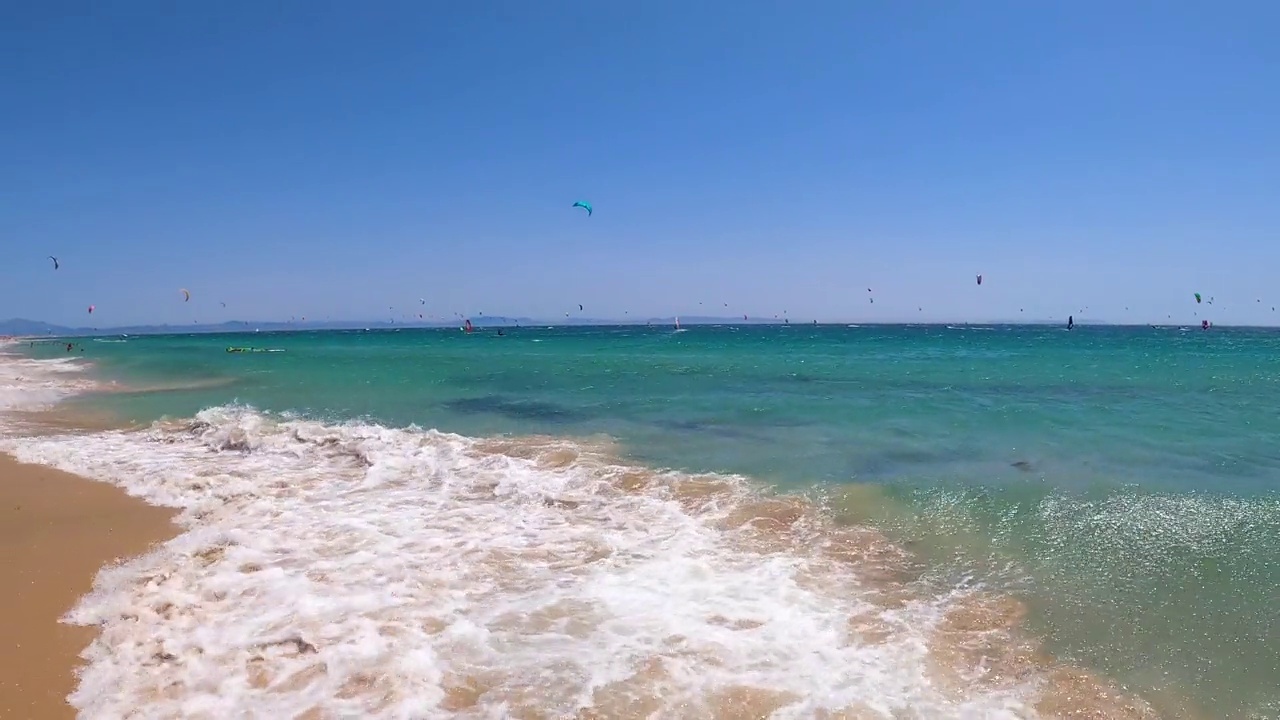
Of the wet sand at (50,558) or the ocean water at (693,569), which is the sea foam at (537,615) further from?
the wet sand at (50,558)

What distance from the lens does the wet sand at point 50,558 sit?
4.93 meters

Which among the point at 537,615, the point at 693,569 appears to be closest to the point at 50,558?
the point at 537,615

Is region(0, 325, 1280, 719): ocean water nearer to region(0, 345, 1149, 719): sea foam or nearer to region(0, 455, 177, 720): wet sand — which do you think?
region(0, 345, 1149, 719): sea foam

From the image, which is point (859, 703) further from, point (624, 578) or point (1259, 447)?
point (1259, 447)

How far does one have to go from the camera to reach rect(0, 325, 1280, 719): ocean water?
513 centimetres

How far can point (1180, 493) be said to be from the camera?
33.7 feet

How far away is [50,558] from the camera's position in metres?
7.36

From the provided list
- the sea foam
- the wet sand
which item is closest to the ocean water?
the sea foam

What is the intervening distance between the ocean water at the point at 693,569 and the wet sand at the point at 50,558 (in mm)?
253

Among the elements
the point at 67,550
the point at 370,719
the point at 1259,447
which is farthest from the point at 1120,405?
the point at 67,550

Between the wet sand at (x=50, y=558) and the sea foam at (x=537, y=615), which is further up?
the wet sand at (x=50, y=558)

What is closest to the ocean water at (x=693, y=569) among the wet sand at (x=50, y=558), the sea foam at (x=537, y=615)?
the sea foam at (x=537, y=615)

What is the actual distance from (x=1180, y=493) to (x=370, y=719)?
11.8m

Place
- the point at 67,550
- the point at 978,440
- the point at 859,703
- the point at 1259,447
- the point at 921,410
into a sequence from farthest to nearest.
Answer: the point at 921,410 → the point at 978,440 → the point at 1259,447 → the point at 67,550 → the point at 859,703
